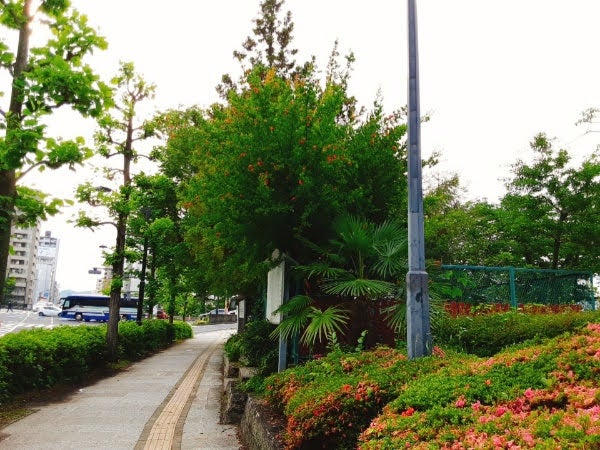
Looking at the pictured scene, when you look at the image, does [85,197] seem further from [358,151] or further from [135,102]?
[358,151]

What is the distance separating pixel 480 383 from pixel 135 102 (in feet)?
51.3

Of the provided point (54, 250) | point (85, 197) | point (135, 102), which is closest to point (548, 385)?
point (85, 197)

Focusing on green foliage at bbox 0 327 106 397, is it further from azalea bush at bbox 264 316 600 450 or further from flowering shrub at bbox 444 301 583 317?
flowering shrub at bbox 444 301 583 317

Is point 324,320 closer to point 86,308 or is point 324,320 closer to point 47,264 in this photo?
point 86,308

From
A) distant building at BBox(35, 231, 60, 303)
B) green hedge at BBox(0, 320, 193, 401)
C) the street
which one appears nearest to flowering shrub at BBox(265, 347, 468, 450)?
green hedge at BBox(0, 320, 193, 401)

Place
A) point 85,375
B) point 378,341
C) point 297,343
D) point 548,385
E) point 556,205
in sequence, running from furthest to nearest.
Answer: point 556,205 < point 85,375 < point 297,343 < point 378,341 < point 548,385

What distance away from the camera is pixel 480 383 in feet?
10.5

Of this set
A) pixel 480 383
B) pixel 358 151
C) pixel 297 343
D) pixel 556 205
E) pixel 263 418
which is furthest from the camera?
pixel 556 205

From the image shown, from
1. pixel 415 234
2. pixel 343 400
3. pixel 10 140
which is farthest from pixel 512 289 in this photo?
pixel 10 140

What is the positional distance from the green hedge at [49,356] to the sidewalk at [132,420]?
0.72 metres

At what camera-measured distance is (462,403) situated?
297 centimetres

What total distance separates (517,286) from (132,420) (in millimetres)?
7914

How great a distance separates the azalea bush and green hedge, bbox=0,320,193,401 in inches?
273

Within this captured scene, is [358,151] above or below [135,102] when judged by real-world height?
below
